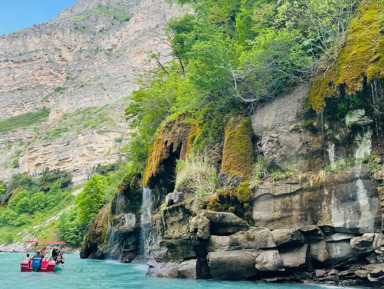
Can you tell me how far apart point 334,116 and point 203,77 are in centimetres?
642

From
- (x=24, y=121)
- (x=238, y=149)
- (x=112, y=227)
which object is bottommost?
(x=112, y=227)

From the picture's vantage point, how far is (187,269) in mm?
14289

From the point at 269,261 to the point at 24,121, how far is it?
408ft

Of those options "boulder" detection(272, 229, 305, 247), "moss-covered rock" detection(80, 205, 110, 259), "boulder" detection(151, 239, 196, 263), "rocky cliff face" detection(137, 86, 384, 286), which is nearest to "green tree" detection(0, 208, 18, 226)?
"moss-covered rock" detection(80, 205, 110, 259)

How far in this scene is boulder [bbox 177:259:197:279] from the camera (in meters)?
14.1

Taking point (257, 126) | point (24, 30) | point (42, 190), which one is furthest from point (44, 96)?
point (257, 126)

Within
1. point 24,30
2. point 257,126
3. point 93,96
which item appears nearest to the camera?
point 257,126

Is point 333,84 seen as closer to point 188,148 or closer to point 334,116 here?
point 334,116

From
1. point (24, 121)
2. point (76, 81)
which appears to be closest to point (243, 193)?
point (24, 121)

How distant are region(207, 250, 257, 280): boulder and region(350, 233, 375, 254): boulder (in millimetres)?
3196

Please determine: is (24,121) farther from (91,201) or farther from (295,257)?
(295,257)

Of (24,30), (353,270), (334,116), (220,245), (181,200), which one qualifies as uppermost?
(24,30)

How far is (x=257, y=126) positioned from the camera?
16.6 metres

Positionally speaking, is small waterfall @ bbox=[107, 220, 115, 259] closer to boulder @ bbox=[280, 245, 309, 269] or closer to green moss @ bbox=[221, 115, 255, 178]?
green moss @ bbox=[221, 115, 255, 178]
